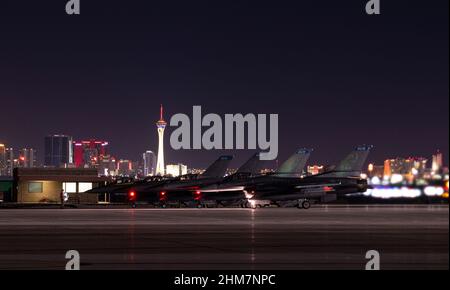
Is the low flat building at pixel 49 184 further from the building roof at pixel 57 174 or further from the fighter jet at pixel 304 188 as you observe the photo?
the fighter jet at pixel 304 188

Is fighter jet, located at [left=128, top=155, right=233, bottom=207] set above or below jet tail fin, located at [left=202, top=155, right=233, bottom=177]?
below

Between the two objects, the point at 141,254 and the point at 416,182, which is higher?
the point at 416,182

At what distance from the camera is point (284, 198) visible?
255 feet

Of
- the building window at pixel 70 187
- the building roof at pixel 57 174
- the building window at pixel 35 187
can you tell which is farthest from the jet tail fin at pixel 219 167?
the building window at pixel 35 187

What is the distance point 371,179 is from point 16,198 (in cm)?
8355

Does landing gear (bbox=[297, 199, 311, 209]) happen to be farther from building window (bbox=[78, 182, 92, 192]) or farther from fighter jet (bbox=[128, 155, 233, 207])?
building window (bbox=[78, 182, 92, 192])

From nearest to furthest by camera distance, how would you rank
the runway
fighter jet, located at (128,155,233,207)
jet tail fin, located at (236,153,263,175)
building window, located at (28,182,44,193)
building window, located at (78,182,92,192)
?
the runway
fighter jet, located at (128,155,233,207)
jet tail fin, located at (236,153,263,175)
building window, located at (28,182,44,193)
building window, located at (78,182,92,192)

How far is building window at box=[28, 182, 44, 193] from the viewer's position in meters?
114

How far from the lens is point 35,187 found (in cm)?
11444

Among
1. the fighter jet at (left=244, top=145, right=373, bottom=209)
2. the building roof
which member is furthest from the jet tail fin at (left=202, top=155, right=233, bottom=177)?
the building roof

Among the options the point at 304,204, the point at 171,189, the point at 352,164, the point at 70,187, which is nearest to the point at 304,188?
the point at 304,204

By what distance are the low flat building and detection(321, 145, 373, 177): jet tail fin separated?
4233 centimetres
